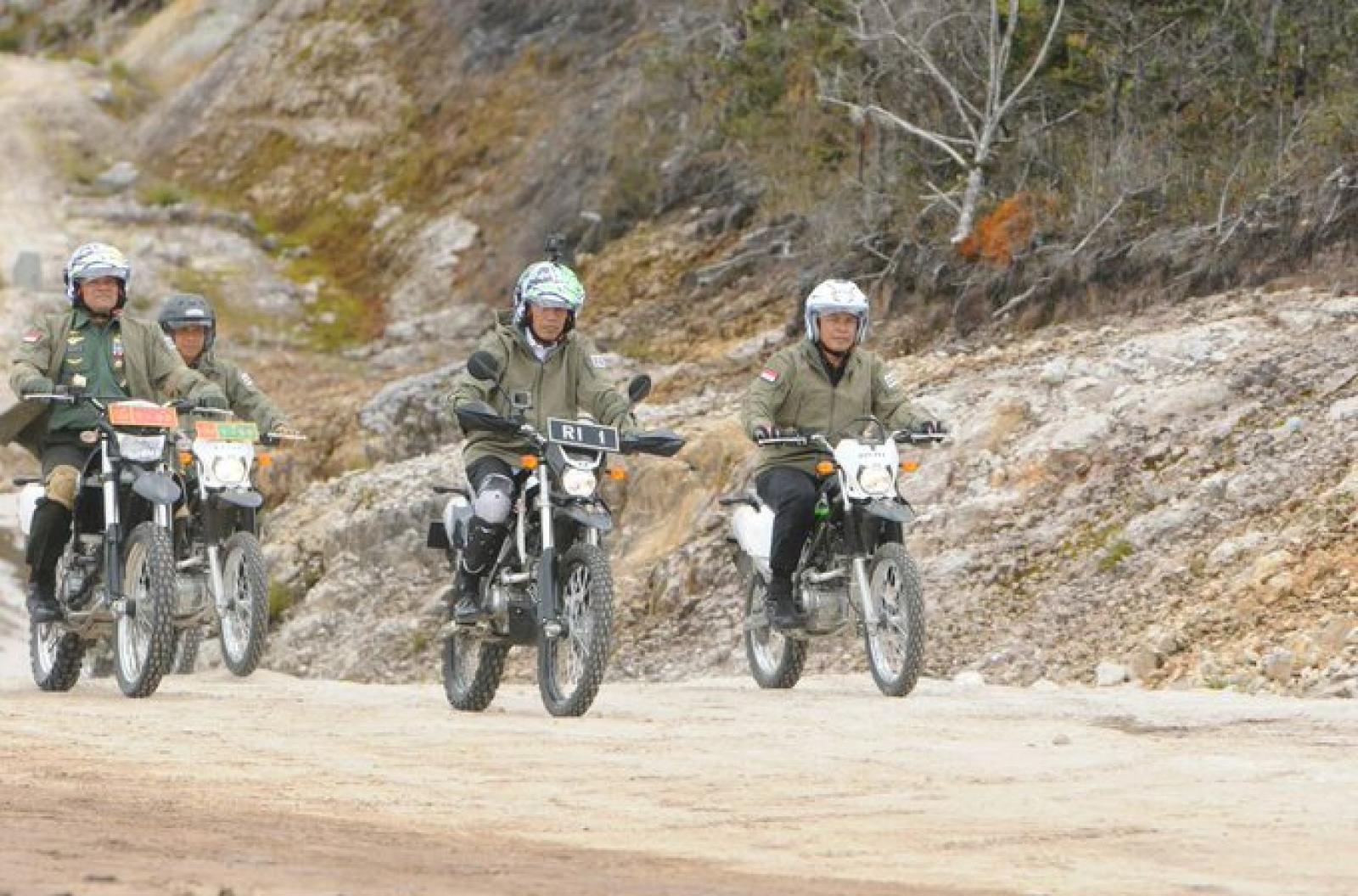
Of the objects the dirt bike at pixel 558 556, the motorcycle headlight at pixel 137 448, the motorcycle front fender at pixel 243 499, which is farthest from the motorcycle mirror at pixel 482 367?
the motorcycle front fender at pixel 243 499

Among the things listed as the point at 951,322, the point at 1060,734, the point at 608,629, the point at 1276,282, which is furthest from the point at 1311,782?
the point at 951,322

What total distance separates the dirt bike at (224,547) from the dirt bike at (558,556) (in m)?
2.26

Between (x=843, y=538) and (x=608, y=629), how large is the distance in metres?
2.44

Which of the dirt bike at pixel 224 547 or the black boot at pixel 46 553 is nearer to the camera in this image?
the black boot at pixel 46 553

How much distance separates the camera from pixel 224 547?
1498cm

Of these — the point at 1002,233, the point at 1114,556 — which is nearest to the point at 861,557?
the point at 1114,556

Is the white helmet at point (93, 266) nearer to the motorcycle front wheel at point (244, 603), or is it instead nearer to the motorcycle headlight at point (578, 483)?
the motorcycle front wheel at point (244, 603)

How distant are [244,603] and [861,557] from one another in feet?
12.3

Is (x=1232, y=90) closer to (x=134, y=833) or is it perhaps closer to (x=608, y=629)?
(x=608, y=629)

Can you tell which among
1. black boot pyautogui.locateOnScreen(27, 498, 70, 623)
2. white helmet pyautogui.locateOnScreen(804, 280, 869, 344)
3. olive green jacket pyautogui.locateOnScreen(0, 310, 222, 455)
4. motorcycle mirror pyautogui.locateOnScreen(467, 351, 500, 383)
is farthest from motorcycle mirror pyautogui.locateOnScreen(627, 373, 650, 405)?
black boot pyautogui.locateOnScreen(27, 498, 70, 623)

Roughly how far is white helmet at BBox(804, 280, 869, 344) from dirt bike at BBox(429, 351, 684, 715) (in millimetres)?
1831

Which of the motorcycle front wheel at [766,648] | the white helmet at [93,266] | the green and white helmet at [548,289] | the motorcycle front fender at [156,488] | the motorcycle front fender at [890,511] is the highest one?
the white helmet at [93,266]

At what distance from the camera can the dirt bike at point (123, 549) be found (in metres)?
13.5

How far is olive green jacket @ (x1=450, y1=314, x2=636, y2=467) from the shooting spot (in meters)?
12.8
